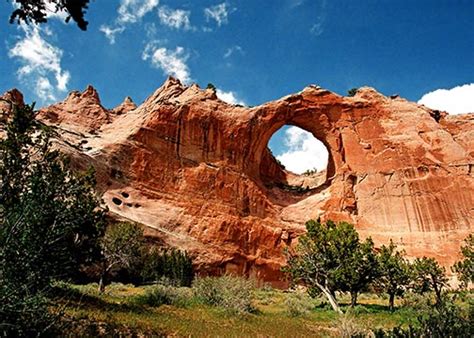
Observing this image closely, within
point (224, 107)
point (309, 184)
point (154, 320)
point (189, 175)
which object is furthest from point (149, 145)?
point (154, 320)

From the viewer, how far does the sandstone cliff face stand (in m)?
42.9

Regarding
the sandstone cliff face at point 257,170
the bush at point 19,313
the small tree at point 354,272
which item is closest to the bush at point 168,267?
the sandstone cliff face at point 257,170

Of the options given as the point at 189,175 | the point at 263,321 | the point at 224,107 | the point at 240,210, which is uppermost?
the point at 224,107

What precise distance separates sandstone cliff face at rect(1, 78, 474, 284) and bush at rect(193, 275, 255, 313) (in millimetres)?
17010

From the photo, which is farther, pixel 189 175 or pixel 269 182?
pixel 269 182

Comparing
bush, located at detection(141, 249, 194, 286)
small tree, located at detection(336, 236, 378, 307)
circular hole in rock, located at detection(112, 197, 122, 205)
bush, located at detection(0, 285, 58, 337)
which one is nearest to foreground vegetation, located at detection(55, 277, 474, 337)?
bush, located at detection(0, 285, 58, 337)

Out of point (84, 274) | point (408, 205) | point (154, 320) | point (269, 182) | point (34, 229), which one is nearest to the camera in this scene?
point (34, 229)

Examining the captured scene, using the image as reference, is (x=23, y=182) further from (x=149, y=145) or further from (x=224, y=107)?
(x=224, y=107)

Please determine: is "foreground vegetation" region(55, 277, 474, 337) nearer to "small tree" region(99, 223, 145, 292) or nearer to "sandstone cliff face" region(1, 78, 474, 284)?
"small tree" region(99, 223, 145, 292)

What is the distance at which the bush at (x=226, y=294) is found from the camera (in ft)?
66.4

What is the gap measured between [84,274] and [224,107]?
2703 centimetres

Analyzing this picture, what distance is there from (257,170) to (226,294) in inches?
1282

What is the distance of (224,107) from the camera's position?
50750mm

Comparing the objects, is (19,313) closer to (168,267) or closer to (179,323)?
(179,323)
